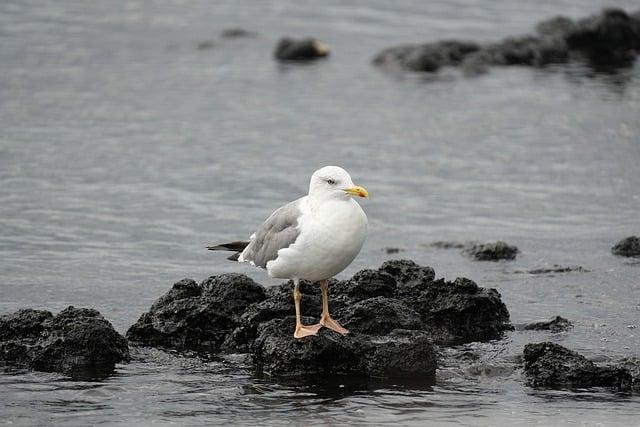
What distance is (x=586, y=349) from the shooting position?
10938mm

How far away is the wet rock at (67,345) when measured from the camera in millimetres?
10508

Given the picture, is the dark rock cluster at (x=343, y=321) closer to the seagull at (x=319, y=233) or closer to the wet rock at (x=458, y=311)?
the wet rock at (x=458, y=311)

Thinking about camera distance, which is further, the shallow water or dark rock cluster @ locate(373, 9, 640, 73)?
dark rock cluster @ locate(373, 9, 640, 73)

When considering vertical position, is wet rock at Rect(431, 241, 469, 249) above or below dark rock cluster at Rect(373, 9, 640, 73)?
below

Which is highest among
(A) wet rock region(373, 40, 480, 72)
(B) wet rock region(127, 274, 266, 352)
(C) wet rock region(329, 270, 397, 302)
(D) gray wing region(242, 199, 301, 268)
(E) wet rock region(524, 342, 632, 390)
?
(A) wet rock region(373, 40, 480, 72)

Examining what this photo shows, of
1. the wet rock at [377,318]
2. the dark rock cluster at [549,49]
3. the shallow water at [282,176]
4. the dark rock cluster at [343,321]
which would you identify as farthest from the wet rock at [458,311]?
the dark rock cluster at [549,49]

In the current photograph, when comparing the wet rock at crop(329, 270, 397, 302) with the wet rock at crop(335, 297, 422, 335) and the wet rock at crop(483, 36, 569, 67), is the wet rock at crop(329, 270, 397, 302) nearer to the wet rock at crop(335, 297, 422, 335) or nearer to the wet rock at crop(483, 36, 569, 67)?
the wet rock at crop(335, 297, 422, 335)

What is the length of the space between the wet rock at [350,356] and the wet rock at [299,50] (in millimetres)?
17163

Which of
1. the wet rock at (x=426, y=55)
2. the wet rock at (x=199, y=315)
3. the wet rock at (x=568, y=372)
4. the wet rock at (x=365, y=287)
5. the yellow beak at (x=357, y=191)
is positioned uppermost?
the wet rock at (x=426, y=55)

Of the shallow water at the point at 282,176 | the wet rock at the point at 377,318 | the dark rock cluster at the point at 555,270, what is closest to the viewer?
the shallow water at the point at 282,176

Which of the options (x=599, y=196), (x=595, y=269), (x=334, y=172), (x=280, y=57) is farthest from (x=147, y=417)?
(x=280, y=57)

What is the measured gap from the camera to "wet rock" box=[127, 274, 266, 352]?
36.9 feet

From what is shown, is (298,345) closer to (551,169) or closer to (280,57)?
(551,169)

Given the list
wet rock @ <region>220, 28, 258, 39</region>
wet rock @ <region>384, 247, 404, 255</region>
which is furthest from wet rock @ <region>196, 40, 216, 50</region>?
wet rock @ <region>384, 247, 404, 255</region>
